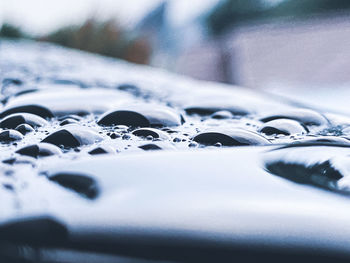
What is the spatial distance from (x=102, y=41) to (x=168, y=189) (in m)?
6.55

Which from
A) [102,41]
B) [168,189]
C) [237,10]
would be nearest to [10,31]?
[102,41]

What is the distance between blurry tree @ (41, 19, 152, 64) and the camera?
6.57 m

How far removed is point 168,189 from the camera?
0.32m

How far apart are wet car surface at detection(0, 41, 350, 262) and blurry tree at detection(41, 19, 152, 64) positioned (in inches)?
241

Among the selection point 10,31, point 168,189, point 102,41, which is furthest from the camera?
point 102,41

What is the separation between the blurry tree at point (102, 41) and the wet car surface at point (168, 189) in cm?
613

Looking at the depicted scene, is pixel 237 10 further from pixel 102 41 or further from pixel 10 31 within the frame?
pixel 10 31

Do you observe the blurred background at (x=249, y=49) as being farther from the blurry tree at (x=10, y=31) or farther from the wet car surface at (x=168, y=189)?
the wet car surface at (x=168, y=189)

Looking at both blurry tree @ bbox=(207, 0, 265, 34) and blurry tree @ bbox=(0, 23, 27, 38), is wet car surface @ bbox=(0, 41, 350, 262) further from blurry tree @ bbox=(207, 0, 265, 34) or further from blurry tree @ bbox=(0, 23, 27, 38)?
blurry tree @ bbox=(207, 0, 265, 34)

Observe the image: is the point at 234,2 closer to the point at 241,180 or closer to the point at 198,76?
the point at 198,76

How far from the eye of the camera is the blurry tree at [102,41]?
21.5 feet

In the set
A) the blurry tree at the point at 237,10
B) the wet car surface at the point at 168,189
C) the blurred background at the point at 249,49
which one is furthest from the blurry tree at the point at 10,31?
the blurry tree at the point at 237,10

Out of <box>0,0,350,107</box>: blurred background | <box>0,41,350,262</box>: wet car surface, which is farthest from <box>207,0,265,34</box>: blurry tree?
<box>0,41,350,262</box>: wet car surface

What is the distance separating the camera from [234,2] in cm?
1764
